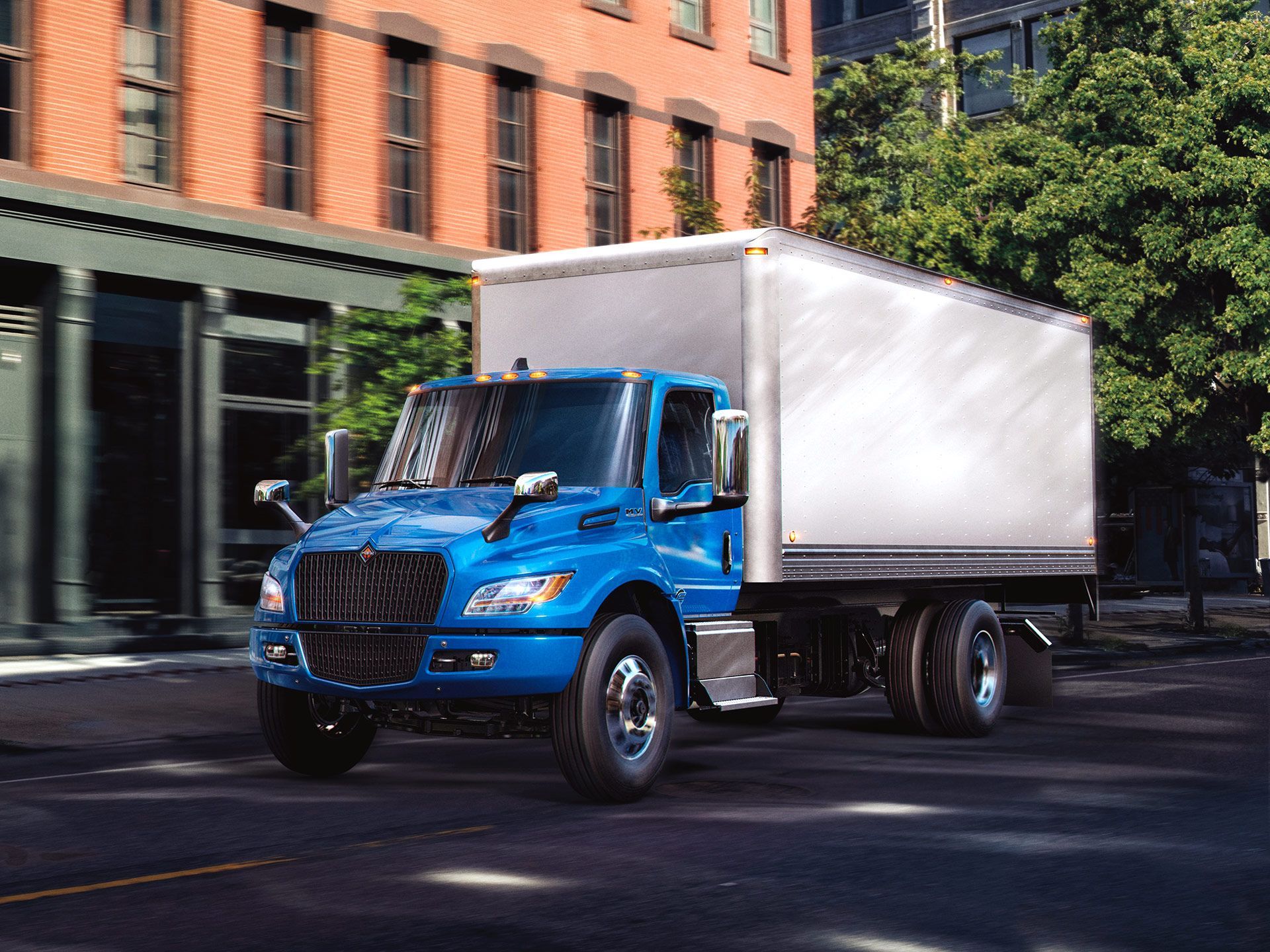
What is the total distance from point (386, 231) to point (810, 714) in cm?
1049

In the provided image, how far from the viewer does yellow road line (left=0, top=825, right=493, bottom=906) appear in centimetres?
680

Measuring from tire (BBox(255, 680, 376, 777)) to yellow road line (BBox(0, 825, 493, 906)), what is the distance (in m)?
1.78

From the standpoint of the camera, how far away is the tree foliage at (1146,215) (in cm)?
2648

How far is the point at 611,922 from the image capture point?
6.26 meters

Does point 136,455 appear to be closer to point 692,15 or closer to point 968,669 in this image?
point 968,669

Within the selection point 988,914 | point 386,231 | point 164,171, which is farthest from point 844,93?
point 988,914

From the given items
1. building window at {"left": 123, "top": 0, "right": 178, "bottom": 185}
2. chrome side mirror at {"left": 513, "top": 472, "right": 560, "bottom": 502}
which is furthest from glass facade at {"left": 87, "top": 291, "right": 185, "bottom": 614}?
chrome side mirror at {"left": 513, "top": 472, "right": 560, "bottom": 502}

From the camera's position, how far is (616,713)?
916cm

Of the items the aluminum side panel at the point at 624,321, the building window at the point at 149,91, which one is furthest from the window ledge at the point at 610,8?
the aluminum side panel at the point at 624,321

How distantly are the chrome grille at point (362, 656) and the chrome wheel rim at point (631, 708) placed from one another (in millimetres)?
1059

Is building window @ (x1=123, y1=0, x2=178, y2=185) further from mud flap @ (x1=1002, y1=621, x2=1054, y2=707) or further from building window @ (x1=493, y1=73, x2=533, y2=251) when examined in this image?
mud flap @ (x1=1002, y1=621, x2=1054, y2=707)

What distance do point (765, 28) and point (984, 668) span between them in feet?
59.8

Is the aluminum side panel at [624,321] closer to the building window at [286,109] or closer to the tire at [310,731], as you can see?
the tire at [310,731]

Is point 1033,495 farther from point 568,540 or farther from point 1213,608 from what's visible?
point 1213,608
